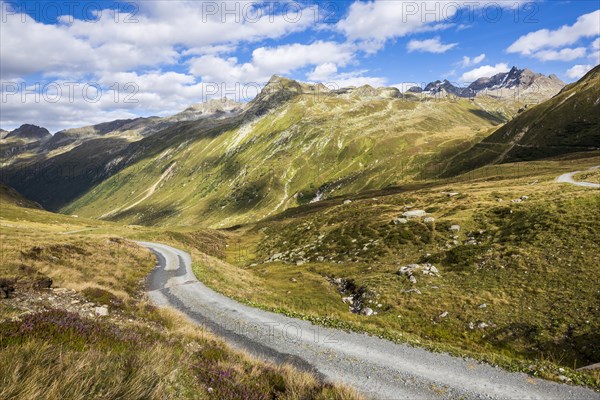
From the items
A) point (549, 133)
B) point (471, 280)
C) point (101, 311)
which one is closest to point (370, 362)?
point (101, 311)

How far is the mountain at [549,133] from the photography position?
465 feet

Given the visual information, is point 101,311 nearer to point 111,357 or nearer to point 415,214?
point 111,357

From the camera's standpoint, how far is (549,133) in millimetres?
152875

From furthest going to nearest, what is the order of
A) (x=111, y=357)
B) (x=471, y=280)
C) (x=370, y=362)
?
(x=471, y=280), (x=370, y=362), (x=111, y=357)

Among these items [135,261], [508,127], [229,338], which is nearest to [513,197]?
[229,338]

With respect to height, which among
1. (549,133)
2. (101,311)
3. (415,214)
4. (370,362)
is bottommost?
(370,362)

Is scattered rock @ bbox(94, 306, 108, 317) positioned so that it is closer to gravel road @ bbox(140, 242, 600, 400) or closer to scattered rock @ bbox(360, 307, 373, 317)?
gravel road @ bbox(140, 242, 600, 400)

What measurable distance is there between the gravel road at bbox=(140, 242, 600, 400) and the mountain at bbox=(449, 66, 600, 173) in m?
158

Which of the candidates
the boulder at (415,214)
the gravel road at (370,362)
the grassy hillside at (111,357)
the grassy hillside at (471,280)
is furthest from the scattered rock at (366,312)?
the boulder at (415,214)

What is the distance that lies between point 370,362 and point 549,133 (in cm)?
18178

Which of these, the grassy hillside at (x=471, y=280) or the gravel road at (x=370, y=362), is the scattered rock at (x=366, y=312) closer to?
the grassy hillside at (x=471, y=280)

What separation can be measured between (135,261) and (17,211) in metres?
122

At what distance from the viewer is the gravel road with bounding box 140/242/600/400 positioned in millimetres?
12477

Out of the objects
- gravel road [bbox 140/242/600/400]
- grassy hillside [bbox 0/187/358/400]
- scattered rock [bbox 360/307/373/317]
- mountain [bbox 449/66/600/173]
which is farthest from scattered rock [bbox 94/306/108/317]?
mountain [bbox 449/66/600/173]
